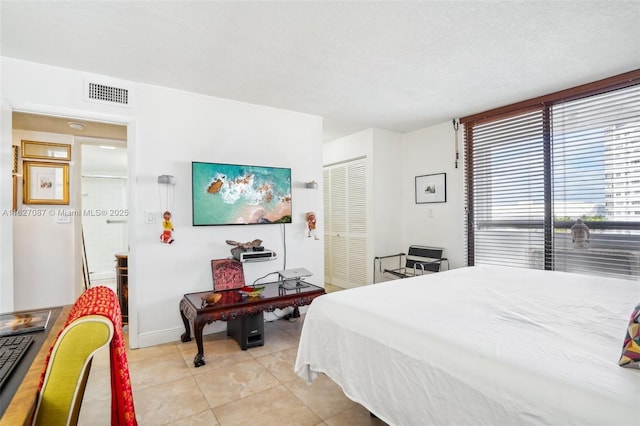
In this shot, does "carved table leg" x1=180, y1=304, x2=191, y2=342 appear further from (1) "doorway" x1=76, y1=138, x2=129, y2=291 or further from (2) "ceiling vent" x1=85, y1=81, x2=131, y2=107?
(1) "doorway" x1=76, y1=138, x2=129, y2=291

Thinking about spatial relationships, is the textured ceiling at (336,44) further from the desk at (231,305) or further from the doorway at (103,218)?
the doorway at (103,218)

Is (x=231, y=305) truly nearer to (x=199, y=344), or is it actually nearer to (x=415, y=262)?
(x=199, y=344)

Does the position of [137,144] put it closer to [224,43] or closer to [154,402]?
[224,43]

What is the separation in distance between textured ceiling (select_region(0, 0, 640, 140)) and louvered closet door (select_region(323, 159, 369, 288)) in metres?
1.85

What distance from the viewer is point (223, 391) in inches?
90.2

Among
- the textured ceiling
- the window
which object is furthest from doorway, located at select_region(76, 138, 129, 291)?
the window

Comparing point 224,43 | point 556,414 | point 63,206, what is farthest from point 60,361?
point 63,206

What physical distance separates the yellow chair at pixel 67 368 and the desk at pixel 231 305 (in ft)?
5.94

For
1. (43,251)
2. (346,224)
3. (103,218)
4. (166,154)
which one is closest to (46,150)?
(43,251)

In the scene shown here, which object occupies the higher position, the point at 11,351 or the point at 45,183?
the point at 45,183

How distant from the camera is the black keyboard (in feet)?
3.30

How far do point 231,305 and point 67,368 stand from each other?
6.34ft

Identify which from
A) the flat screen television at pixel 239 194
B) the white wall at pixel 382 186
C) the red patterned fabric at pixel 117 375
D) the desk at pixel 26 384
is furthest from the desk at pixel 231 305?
the white wall at pixel 382 186

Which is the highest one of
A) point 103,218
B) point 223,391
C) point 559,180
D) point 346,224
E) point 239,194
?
point 559,180
